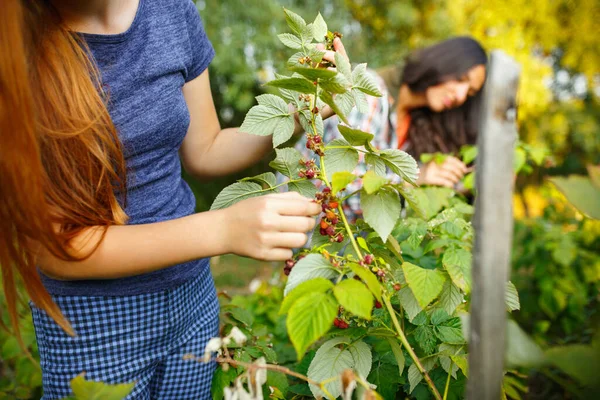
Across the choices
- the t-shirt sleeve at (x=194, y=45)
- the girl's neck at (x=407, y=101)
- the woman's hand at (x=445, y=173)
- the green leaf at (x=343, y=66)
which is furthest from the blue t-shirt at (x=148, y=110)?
the girl's neck at (x=407, y=101)

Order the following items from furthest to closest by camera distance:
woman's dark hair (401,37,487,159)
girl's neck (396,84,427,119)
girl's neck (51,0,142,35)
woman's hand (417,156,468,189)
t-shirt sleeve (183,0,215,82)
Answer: girl's neck (396,84,427,119), woman's dark hair (401,37,487,159), woman's hand (417,156,468,189), t-shirt sleeve (183,0,215,82), girl's neck (51,0,142,35)

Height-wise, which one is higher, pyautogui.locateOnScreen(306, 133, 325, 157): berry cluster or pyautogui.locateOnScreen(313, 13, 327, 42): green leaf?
pyautogui.locateOnScreen(313, 13, 327, 42): green leaf

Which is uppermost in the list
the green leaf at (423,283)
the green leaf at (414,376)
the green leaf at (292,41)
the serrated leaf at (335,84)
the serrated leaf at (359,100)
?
the green leaf at (292,41)

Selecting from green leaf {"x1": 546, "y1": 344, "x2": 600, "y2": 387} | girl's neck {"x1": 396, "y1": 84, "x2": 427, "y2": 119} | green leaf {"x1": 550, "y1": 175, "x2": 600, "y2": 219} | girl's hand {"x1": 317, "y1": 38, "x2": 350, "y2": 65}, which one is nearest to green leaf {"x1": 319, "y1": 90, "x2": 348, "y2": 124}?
girl's hand {"x1": 317, "y1": 38, "x2": 350, "y2": 65}

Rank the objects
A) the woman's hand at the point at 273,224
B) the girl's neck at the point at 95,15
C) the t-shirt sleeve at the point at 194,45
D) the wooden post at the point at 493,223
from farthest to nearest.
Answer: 1. the t-shirt sleeve at the point at 194,45
2. the girl's neck at the point at 95,15
3. the woman's hand at the point at 273,224
4. the wooden post at the point at 493,223

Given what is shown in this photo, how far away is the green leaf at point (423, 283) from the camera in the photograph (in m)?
0.83

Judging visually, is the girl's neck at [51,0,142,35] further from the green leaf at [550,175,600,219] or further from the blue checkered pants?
the green leaf at [550,175,600,219]

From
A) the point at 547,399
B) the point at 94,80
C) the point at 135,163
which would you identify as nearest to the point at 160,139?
the point at 135,163

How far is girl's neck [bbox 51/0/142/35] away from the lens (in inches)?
38.9

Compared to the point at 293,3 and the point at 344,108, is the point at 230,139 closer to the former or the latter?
the point at 344,108

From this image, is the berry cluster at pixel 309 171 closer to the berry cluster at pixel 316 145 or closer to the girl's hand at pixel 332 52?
the berry cluster at pixel 316 145

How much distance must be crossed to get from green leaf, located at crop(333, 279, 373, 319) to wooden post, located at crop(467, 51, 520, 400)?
14 centimetres

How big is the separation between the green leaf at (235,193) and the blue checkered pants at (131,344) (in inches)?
13.5

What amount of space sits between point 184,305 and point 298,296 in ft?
1.75
